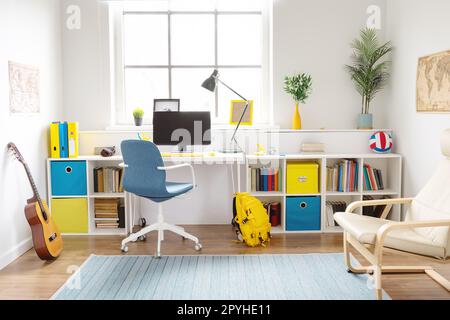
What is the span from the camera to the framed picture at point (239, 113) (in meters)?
5.07

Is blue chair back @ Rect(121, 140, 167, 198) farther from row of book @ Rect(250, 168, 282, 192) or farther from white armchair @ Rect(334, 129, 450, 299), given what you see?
white armchair @ Rect(334, 129, 450, 299)

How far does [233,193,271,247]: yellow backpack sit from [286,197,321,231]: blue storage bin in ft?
1.42

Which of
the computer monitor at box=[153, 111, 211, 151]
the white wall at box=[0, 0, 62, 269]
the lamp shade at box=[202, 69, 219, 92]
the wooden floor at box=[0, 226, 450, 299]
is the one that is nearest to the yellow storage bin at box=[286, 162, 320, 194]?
the wooden floor at box=[0, 226, 450, 299]

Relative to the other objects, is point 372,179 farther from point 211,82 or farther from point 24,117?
point 24,117

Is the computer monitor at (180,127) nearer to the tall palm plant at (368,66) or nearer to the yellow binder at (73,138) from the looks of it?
the yellow binder at (73,138)

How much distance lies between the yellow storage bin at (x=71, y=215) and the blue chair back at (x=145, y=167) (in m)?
0.95

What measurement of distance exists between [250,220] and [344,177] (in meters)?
1.14

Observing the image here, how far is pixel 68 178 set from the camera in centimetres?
474

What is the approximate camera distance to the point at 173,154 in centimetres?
472

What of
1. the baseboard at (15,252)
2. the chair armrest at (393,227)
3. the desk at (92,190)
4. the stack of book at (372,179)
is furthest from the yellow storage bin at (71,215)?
the chair armrest at (393,227)

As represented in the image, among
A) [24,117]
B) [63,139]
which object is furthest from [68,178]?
[24,117]
